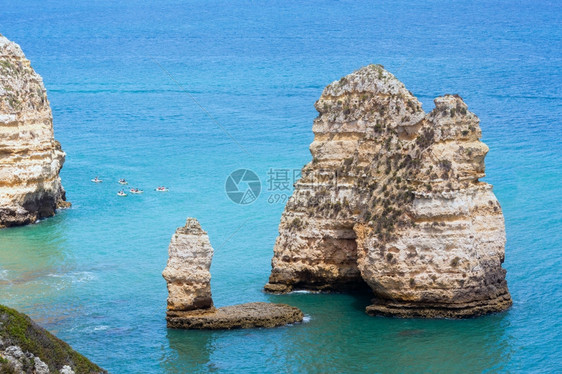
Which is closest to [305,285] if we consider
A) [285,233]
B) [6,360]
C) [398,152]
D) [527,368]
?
[285,233]

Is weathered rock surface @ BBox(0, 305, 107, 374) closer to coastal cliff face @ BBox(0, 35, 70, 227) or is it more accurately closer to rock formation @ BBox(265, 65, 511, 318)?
rock formation @ BBox(265, 65, 511, 318)

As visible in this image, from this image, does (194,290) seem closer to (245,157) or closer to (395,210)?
(395,210)

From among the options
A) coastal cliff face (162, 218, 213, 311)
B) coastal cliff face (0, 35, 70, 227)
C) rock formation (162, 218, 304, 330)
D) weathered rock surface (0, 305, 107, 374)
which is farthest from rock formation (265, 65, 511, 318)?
coastal cliff face (0, 35, 70, 227)

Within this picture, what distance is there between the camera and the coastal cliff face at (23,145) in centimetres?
7625

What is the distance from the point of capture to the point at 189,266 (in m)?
53.4

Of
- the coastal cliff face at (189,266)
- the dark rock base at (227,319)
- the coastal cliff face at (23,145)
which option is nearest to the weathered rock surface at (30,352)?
the coastal cliff face at (189,266)

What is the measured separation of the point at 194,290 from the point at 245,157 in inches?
2107

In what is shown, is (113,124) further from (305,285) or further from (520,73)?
(305,285)

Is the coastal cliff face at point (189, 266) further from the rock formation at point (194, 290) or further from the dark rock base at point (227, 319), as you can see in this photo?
the dark rock base at point (227, 319)

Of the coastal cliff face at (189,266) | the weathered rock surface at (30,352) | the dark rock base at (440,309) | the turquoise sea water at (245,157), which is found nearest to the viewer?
the weathered rock surface at (30,352)

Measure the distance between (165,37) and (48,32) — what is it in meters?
17.6

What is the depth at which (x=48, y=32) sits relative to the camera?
A: 177m

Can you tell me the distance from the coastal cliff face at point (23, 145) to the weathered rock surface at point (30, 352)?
131 ft

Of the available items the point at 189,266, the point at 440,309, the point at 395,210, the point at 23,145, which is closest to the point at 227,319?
the point at 189,266
